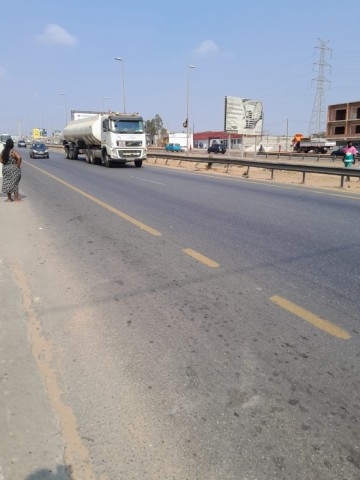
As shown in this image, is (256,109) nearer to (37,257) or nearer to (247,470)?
(37,257)

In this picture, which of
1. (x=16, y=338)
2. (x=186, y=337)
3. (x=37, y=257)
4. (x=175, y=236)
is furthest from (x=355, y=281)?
(x=37, y=257)

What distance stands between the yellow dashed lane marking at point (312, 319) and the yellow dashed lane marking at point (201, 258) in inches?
50.0

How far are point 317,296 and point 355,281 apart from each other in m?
0.77

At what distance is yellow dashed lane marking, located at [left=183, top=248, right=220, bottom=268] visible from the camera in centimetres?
547

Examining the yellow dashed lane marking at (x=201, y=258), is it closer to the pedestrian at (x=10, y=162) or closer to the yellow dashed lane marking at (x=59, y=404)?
the yellow dashed lane marking at (x=59, y=404)

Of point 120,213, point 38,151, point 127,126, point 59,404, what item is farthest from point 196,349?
point 38,151

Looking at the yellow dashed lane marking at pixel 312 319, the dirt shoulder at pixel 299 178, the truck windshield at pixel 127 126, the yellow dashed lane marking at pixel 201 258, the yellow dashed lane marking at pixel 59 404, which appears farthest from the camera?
the truck windshield at pixel 127 126

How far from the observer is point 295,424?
7.97 ft

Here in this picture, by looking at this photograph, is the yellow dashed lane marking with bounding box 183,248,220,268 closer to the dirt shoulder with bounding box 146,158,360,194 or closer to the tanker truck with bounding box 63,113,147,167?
the dirt shoulder with bounding box 146,158,360,194

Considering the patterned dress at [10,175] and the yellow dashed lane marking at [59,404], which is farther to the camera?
the patterned dress at [10,175]

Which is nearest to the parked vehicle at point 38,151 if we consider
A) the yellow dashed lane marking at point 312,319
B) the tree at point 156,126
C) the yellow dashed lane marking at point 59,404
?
the yellow dashed lane marking at point 59,404

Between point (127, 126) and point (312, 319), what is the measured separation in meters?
23.0

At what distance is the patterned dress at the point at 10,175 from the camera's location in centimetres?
1036

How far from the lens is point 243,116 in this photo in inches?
1580
